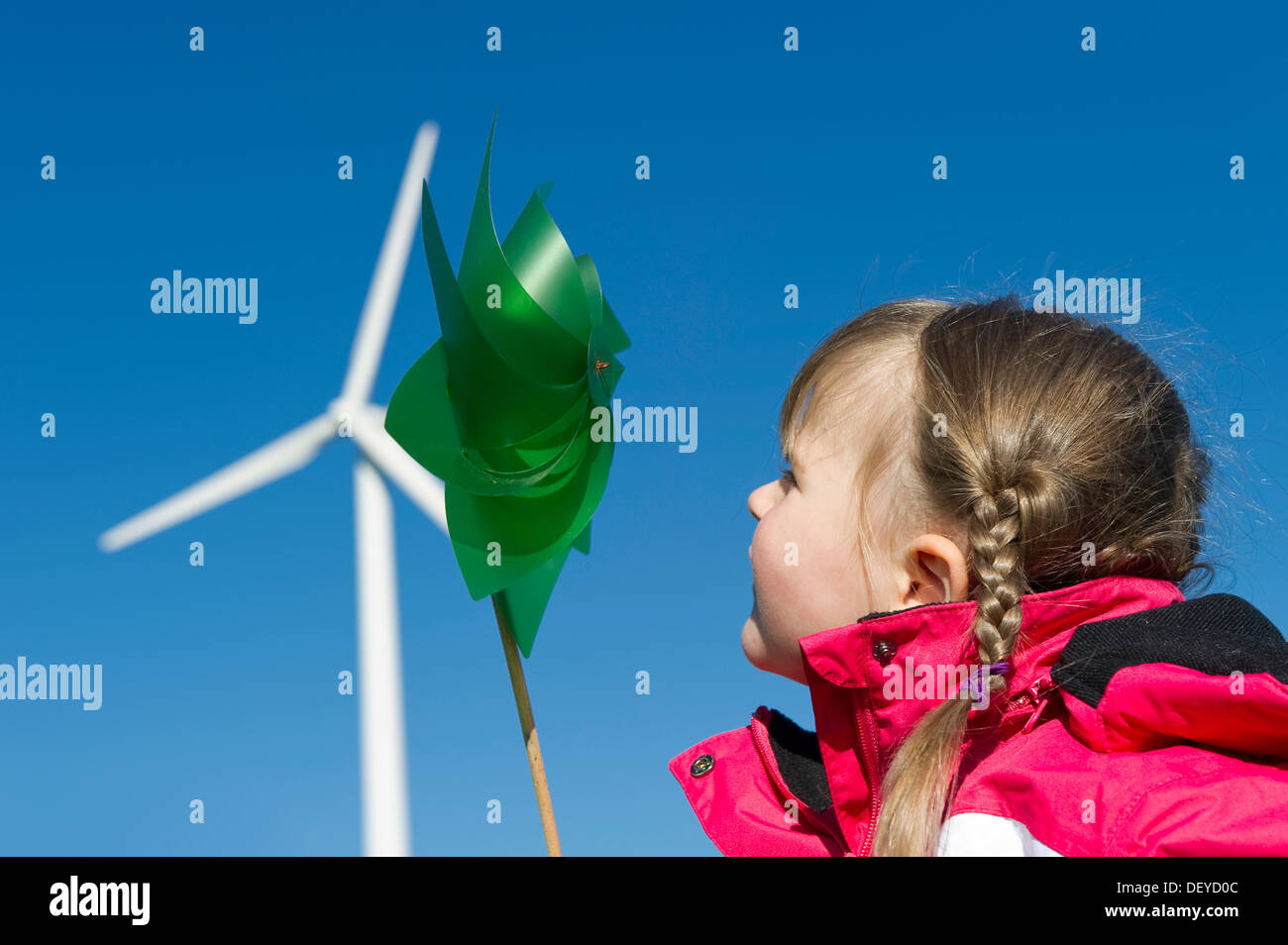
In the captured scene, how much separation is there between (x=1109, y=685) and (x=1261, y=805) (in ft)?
0.85

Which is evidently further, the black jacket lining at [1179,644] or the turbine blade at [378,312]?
the turbine blade at [378,312]

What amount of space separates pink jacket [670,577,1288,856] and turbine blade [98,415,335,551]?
18.3 ft

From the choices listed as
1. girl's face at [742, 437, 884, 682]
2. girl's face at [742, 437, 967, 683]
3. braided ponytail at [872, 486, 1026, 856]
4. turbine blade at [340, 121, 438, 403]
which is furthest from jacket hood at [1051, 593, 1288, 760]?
turbine blade at [340, 121, 438, 403]

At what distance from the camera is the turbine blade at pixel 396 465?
17.1ft

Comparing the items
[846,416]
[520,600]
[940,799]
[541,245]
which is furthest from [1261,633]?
[541,245]

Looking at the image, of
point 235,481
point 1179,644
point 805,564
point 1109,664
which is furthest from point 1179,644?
point 235,481

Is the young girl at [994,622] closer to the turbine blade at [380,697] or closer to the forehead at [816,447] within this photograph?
the forehead at [816,447]

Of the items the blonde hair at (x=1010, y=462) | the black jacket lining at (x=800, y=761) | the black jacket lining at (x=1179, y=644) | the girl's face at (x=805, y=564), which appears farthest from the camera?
the black jacket lining at (x=800, y=761)

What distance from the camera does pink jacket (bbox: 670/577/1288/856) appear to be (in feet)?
5.60

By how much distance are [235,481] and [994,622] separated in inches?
243

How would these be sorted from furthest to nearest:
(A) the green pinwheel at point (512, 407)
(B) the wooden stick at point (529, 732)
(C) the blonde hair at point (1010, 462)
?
(A) the green pinwheel at point (512, 407), (B) the wooden stick at point (529, 732), (C) the blonde hair at point (1010, 462)

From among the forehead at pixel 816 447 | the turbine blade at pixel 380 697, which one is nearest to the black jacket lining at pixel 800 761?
the forehead at pixel 816 447

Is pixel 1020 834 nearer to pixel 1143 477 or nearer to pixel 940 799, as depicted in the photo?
pixel 940 799

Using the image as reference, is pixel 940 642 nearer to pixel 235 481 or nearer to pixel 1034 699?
pixel 1034 699
